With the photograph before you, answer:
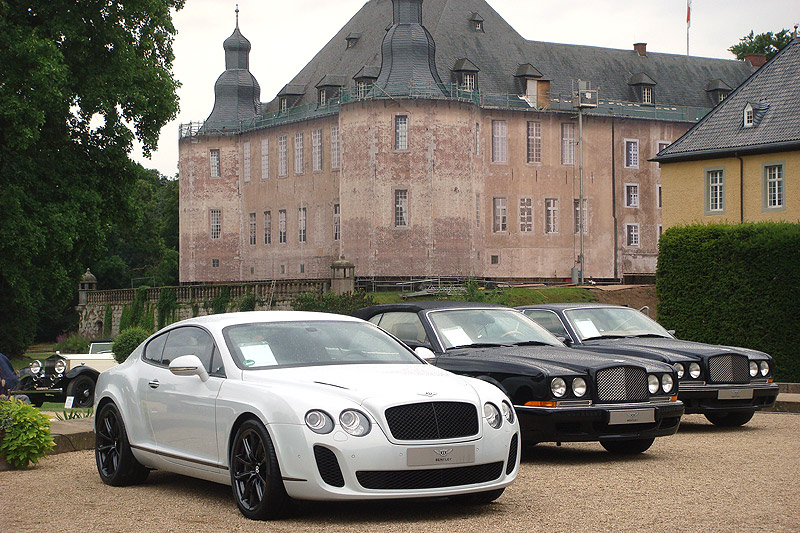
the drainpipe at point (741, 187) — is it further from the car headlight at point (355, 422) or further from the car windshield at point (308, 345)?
the car headlight at point (355, 422)

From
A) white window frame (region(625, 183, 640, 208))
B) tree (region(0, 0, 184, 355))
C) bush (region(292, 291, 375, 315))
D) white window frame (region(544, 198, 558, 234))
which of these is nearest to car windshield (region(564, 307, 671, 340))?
tree (region(0, 0, 184, 355))

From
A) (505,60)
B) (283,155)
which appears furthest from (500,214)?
(283,155)

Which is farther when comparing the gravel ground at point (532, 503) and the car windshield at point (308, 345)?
the car windshield at point (308, 345)

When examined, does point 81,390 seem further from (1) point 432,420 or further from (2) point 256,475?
(1) point 432,420

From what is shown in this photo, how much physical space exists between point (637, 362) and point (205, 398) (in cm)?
510

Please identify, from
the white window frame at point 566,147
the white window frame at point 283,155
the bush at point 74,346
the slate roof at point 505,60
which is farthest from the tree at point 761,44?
the bush at point 74,346

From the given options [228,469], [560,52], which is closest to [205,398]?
[228,469]

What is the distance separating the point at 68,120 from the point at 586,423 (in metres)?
21.9

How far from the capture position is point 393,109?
6619 cm

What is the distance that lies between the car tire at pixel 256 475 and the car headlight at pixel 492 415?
1541mm

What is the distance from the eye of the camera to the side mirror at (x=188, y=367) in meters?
8.95

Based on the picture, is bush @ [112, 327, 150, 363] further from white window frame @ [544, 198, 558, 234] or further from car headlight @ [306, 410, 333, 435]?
white window frame @ [544, 198, 558, 234]

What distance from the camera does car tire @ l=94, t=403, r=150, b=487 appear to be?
10.0 metres

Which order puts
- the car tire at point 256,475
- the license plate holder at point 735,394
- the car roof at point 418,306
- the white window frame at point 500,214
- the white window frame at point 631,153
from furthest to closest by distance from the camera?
the white window frame at point 631,153
the white window frame at point 500,214
the license plate holder at point 735,394
the car roof at point 418,306
the car tire at point 256,475
